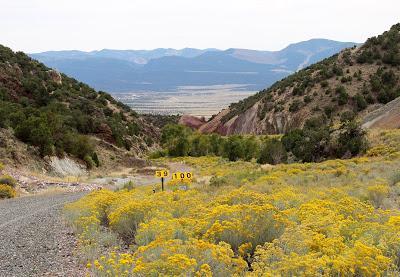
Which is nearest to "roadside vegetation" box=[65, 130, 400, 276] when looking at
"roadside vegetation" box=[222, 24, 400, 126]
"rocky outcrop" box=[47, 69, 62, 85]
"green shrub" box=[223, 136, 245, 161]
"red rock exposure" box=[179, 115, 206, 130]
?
"green shrub" box=[223, 136, 245, 161]

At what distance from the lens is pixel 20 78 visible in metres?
64.7

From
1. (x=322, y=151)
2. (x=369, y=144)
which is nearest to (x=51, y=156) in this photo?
(x=322, y=151)

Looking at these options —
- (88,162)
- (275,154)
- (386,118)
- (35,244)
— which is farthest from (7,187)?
(386,118)

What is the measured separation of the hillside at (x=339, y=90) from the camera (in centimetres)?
6291

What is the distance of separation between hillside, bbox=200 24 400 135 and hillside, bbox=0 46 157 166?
20.6m

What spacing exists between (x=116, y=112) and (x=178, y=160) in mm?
21129

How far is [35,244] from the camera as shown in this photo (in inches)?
429

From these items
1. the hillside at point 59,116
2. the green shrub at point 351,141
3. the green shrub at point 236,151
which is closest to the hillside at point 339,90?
Answer: the green shrub at point 236,151

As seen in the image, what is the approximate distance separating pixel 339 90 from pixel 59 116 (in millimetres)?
37051

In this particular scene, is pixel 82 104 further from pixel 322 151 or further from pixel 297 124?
pixel 322 151

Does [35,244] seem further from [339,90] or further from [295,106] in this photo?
[295,106]

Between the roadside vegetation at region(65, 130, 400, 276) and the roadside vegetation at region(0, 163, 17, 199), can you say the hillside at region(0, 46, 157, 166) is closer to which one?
the roadside vegetation at region(0, 163, 17, 199)

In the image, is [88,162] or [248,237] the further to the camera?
[88,162]

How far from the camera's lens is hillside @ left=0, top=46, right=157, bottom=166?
119 ft
